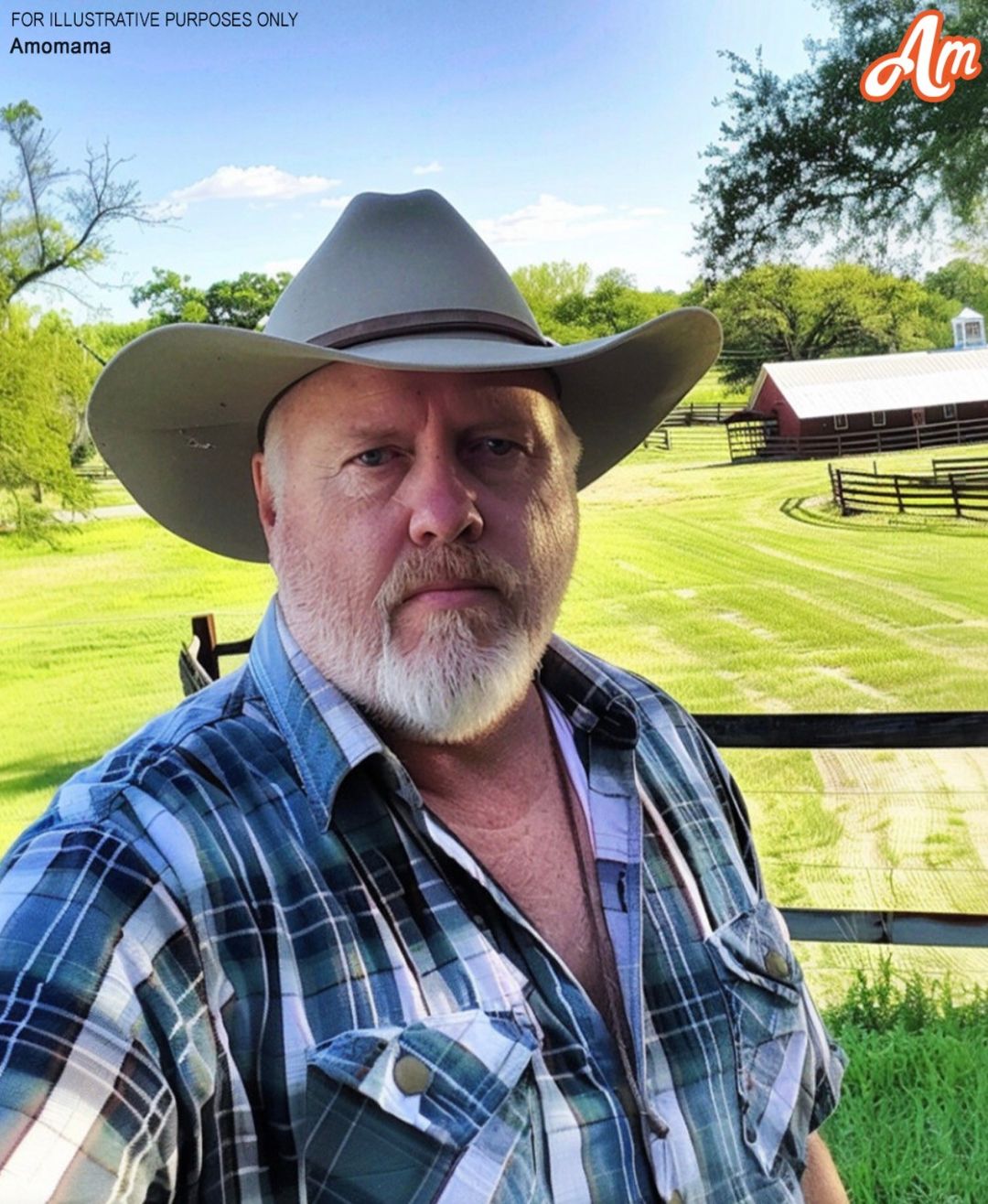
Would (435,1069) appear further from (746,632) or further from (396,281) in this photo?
(746,632)

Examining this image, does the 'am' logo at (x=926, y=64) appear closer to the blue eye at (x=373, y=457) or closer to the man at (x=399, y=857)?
the man at (x=399, y=857)

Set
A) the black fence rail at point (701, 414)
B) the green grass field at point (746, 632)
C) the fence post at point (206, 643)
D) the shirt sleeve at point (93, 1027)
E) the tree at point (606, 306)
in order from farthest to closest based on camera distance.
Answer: the black fence rail at point (701, 414) < the tree at point (606, 306) < the green grass field at point (746, 632) < the fence post at point (206, 643) < the shirt sleeve at point (93, 1027)

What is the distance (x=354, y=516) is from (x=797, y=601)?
11.1ft

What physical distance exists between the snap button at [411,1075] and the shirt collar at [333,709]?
0.53 ft

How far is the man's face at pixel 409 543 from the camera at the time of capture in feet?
2.79

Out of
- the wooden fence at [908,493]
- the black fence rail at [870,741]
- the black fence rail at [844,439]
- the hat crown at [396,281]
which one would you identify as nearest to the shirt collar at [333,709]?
the hat crown at [396,281]

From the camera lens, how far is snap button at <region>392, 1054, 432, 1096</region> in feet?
2.12

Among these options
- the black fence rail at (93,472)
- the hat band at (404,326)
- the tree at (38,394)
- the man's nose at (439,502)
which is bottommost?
the man's nose at (439,502)

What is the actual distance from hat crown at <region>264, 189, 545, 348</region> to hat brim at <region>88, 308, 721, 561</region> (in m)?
0.02

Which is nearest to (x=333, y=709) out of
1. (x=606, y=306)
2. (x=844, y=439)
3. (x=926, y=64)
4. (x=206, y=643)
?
(x=206, y=643)

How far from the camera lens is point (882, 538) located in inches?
160

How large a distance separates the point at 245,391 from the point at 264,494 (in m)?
0.10

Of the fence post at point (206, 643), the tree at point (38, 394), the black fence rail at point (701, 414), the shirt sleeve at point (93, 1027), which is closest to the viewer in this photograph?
the shirt sleeve at point (93, 1027)

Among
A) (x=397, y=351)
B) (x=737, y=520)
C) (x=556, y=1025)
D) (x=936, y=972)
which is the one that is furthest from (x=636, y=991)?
(x=737, y=520)
